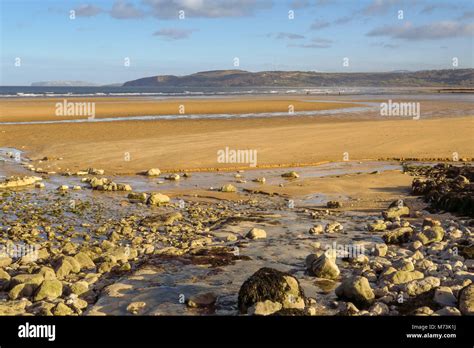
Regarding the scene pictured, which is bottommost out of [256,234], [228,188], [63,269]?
[63,269]

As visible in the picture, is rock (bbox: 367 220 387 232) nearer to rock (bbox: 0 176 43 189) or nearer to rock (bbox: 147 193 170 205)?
rock (bbox: 147 193 170 205)

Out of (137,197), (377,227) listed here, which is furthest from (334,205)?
(137,197)

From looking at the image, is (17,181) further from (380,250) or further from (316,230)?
(380,250)

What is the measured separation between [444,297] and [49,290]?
5.86 meters

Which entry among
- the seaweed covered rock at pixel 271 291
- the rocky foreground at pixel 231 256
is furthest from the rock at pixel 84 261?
the seaweed covered rock at pixel 271 291

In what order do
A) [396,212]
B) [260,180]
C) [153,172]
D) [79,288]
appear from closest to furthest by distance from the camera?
[79,288]
[396,212]
[260,180]
[153,172]

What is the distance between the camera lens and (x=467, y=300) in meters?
7.01

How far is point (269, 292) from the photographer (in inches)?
290

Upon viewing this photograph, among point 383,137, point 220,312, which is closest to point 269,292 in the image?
point 220,312

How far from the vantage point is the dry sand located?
870 inches

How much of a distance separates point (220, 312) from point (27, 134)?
27.4 metres

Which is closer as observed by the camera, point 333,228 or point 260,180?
point 333,228

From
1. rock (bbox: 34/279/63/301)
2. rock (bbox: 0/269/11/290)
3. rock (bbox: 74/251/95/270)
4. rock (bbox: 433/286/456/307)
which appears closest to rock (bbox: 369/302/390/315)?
rock (bbox: 433/286/456/307)
